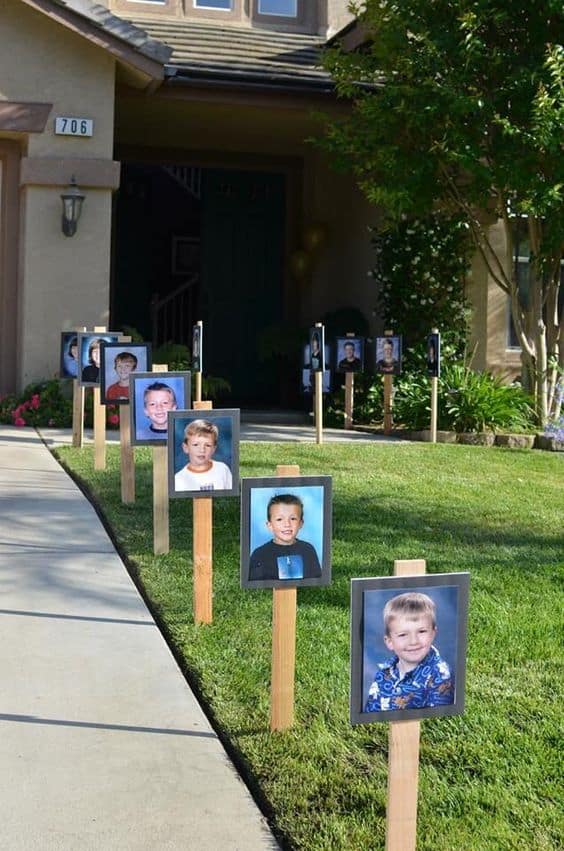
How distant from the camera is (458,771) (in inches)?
159

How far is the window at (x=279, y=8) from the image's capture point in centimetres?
1714

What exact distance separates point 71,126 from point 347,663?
10.1 m

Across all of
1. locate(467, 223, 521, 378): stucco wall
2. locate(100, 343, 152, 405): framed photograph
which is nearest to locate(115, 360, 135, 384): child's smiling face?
locate(100, 343, 152, 405): framed photograph

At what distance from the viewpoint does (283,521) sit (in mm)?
4465

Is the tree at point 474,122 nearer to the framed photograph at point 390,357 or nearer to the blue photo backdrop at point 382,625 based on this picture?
the framed photograph at point 390,357

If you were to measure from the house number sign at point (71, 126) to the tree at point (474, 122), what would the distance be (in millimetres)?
2736

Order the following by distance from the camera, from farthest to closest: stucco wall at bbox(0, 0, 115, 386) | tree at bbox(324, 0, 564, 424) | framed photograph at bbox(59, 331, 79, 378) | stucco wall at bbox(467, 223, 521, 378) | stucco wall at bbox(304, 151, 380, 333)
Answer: stucco wall at bbox(304, 151, 380, 333)
stucco wall at bbox(467, 223, 521, 378)
stucco wall at bbox(0, 0, 115, 386)
tree at bbox(324, 0, 564, 424)
framed photograph at bbox(59, 331, 79, 378)

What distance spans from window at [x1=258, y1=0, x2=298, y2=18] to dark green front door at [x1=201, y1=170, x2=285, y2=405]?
2.24 m

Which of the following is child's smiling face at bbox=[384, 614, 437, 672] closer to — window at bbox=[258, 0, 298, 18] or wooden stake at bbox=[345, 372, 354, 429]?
wooden stake at bbox=[345, 372, 354, 429]

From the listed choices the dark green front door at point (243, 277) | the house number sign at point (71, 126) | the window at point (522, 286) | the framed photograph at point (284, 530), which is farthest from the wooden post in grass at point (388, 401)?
the framed photograph at point (284, 530)

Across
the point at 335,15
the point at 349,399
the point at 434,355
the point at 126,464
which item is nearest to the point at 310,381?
the point at 349,399

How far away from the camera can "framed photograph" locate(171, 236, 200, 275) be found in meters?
20.6

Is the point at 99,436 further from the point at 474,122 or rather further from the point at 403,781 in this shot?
the point at 403,781

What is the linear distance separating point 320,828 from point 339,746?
2.05 ft
